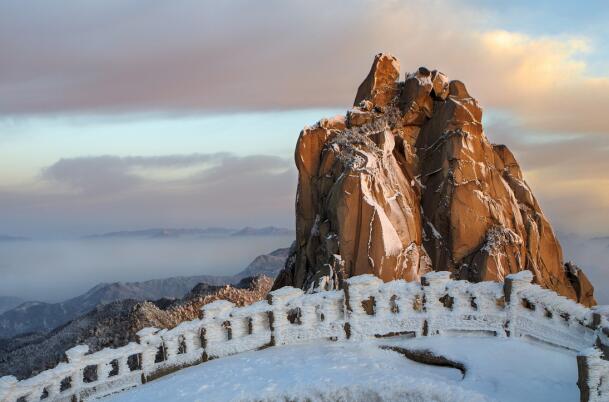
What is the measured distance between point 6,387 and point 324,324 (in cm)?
846

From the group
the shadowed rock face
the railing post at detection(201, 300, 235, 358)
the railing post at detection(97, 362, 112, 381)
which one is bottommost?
the railing post at detection(97, 362, 112, 381)

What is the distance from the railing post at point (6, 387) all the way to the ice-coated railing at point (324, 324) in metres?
0.02

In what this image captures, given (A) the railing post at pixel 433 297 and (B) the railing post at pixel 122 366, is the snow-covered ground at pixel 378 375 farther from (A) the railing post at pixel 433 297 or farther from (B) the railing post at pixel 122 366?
(B) the railing post at pixel 122 366

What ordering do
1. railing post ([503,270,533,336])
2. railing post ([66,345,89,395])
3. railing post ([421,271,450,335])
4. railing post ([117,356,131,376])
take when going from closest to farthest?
railing post ([503,270,533,336])
railing post ([66,345,89,395])
railing post ([421,271,450,335])
railing post ([117,356,131,376])

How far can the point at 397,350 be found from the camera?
17266mm

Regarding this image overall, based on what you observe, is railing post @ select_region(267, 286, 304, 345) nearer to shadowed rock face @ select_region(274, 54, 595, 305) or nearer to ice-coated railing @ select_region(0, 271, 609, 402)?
ice-coated railing @ select_region(0, 271, 609, 402)

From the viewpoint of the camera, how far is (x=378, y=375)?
1552 centimetres

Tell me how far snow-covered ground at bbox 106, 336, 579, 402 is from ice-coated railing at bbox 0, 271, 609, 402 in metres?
0.44

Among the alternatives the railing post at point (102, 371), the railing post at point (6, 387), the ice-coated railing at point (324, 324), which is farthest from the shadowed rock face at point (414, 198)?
the railing post at point (6, 387)

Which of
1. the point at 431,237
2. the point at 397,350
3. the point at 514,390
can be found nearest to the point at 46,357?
the point at 431,237

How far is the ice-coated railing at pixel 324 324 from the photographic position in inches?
656

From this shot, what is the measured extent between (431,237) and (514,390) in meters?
23.4

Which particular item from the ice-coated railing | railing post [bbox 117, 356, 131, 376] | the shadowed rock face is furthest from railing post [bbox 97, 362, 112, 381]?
the shadowed rock face

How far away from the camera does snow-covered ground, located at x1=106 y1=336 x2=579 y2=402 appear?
1400 cm
